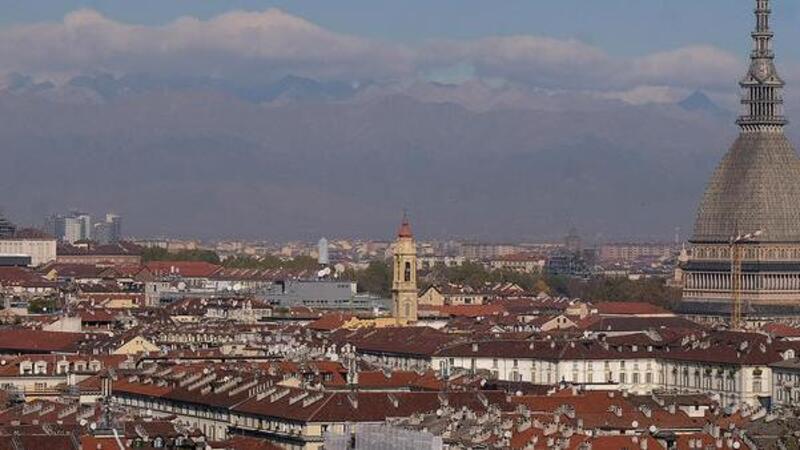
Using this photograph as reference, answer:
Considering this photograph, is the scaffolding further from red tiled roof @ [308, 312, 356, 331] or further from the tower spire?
the tower spire

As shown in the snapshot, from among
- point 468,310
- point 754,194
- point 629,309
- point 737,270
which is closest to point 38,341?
point 468,310

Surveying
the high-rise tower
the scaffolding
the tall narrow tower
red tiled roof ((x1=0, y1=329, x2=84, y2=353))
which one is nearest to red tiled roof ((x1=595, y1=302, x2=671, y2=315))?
the high-rise tower

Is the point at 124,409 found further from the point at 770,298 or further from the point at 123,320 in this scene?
the point at 770,298

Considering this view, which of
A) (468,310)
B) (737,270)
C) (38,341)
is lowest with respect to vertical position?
(38,341)

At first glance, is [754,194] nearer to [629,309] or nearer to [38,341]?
[629,309]

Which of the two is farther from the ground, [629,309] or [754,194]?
[754,194]

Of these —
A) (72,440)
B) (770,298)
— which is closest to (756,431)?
(72,440)

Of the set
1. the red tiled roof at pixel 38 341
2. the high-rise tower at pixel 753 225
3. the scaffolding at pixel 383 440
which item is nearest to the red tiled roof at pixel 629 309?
the high-rise tower at pixel 753 225
